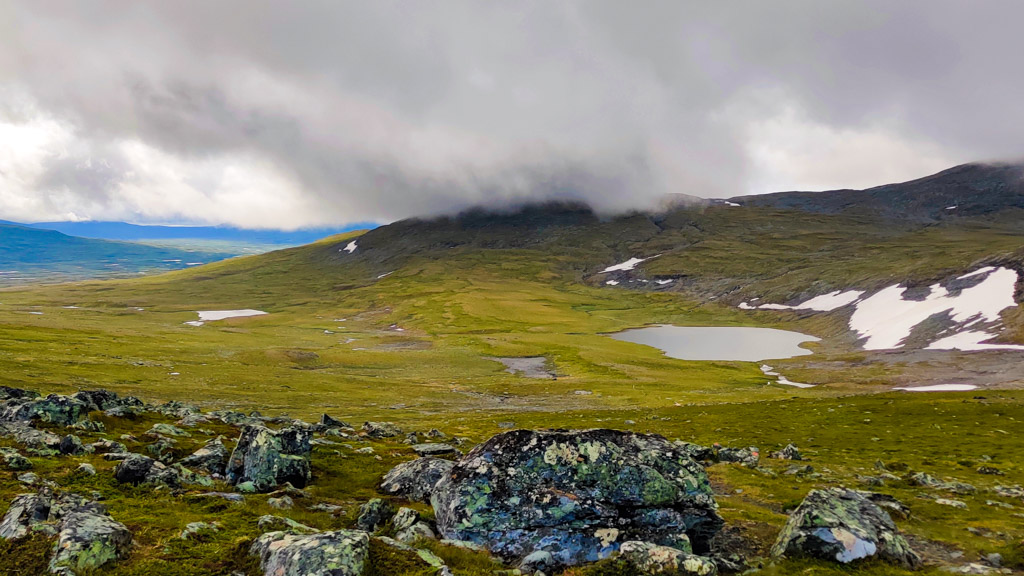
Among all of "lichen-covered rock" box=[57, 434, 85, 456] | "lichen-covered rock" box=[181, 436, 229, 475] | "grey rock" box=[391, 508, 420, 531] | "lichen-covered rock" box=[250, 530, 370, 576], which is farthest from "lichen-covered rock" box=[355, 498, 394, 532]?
"lichen-covered rock" box=[57, 434, 85, 456]

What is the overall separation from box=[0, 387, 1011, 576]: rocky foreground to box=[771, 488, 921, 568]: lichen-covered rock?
0.04m

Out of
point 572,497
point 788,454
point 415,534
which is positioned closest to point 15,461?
point 415,534

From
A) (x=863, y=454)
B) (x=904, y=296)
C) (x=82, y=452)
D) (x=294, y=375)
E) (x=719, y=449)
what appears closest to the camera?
(x=82, y=452)

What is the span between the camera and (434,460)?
2388 centimetres

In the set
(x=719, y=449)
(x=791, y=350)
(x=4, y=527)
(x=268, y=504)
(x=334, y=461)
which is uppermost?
(x=4, y=527)

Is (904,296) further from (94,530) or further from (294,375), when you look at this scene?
(94,530)

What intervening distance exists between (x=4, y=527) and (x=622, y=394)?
8277 centimetres

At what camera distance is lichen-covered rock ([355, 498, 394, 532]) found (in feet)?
58.2

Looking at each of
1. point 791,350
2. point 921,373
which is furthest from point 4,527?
point 791,350

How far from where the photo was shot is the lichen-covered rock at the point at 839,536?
15.3 meters

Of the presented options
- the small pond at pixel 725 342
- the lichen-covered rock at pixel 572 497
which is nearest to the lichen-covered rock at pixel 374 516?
the lichen-covered rock at pixel 572 497

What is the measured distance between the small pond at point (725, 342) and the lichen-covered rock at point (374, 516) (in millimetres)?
133739

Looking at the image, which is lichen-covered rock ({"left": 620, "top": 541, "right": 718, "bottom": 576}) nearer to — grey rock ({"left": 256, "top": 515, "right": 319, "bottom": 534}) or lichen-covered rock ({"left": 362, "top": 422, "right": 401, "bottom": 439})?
grey rock ({"left": 256, "top": 515, "right": 319, "bottom": 534})

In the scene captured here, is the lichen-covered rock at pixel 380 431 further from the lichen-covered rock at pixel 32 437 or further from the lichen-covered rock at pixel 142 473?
the lichen-covered rock at pixel 142 473
